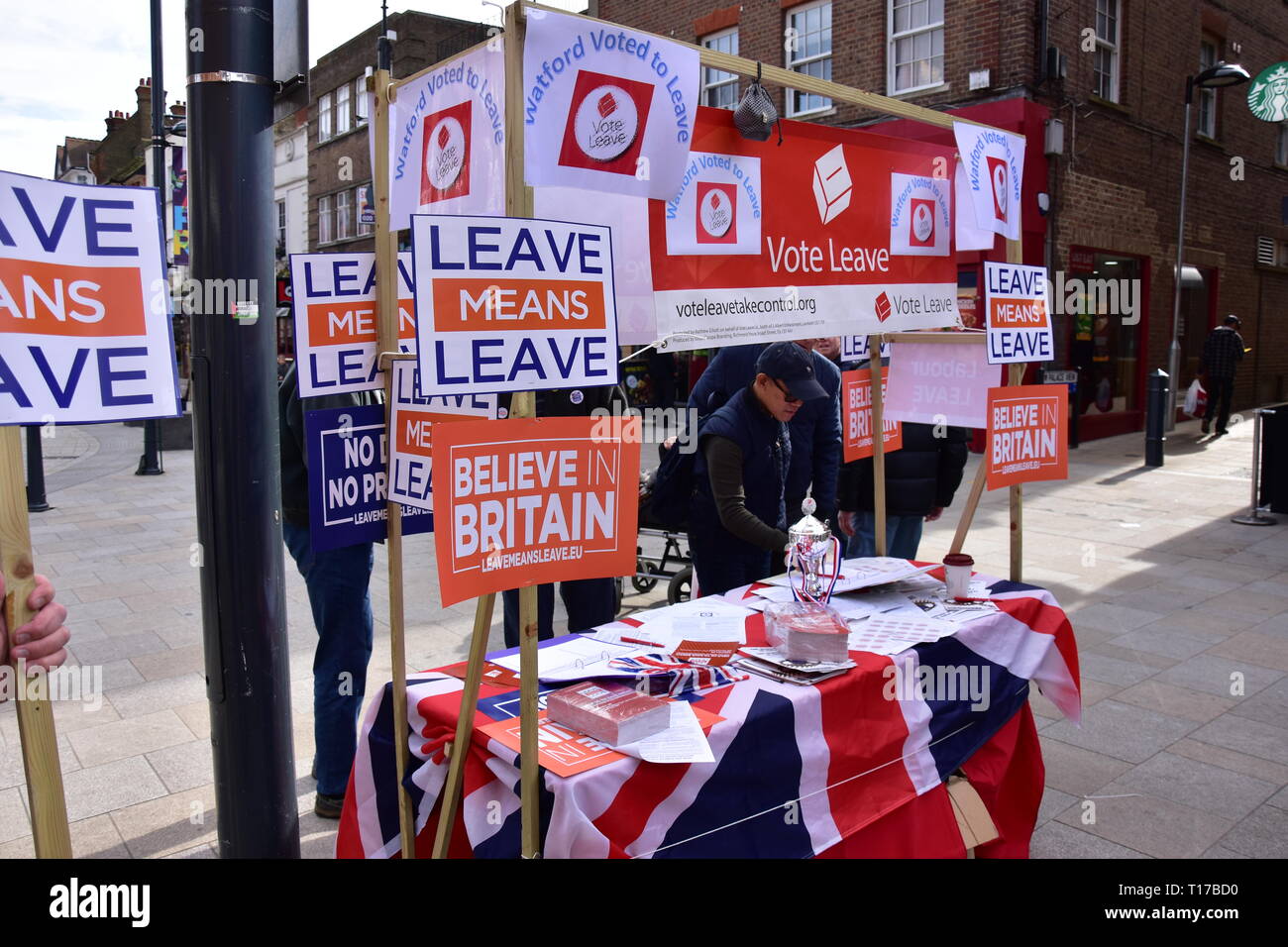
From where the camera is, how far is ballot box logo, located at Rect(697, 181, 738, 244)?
11.1 feet

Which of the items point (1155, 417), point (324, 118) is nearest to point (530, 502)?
point (1155, 417)

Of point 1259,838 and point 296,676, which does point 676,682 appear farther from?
point 296,676

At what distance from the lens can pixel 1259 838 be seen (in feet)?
12.2

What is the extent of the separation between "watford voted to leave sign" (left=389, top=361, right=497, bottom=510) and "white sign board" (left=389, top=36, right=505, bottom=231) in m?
0.52

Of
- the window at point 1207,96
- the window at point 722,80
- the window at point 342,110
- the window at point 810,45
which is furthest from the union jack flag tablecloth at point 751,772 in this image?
the window at point 342,110

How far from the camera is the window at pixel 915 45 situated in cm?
1410

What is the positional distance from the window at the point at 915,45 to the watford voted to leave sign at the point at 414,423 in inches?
520

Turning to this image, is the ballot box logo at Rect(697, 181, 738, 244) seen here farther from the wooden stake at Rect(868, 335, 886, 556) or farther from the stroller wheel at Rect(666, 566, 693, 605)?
the stroller wheel at Rect(666, 566, 693, 605)

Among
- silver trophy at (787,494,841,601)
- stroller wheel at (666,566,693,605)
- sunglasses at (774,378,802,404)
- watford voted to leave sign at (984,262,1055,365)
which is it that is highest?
watford voted to leave sign at (984,262,1055,365)

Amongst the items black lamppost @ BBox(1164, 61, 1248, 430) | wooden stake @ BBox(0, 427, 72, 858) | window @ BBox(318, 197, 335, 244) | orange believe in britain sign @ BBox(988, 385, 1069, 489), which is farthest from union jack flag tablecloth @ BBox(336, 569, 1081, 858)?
window @ BBox(318, 197, 335, 244)

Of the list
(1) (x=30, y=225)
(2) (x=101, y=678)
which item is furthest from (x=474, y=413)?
(2) (x=101, y=678)

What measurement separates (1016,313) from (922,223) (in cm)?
56

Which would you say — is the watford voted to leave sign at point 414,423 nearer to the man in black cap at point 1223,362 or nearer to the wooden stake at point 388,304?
the wooden stake at point 388,304
